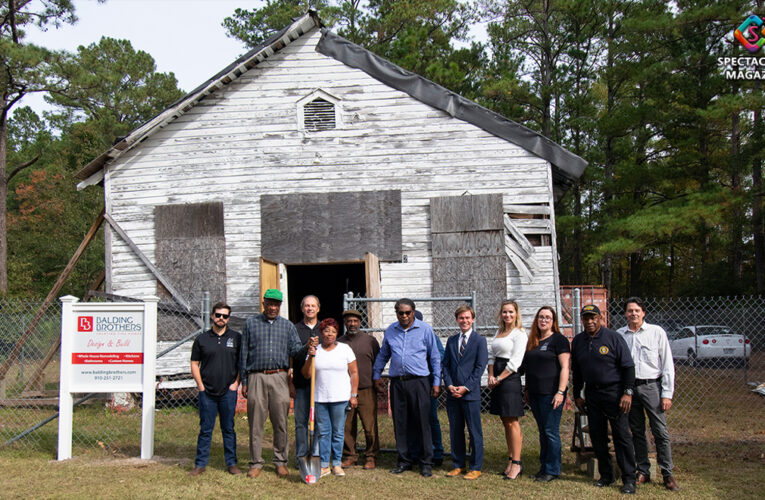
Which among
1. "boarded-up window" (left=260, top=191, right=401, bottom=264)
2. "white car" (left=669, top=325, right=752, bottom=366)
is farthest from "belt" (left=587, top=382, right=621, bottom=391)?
"white car" (left=669, top=325, right=752, bottom=366)

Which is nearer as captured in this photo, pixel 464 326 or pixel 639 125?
pixel 464 326

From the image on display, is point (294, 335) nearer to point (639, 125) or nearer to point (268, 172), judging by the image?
point (268, 172)

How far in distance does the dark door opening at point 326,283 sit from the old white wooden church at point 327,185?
3330 mm

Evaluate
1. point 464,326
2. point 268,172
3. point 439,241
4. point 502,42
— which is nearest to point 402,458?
point 464,326

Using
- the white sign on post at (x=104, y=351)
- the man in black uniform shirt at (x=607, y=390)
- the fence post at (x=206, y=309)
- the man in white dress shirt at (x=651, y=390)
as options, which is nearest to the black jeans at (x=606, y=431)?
the man in black uniform shirt at (x=607, y=390)

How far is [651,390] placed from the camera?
6047 millimetres

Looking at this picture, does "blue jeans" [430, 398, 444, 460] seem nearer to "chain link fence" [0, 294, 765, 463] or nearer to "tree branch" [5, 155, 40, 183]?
"chain link fence" [0, 294, 765, 463]

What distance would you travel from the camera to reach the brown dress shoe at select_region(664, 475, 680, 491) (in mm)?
5927

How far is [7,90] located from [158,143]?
43.0 ft

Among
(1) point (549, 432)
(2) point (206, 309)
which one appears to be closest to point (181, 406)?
(2) point (206, 309)

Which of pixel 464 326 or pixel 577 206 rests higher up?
pixel 577 206

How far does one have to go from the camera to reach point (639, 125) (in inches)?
937

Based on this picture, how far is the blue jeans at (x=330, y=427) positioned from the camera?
6406 mm

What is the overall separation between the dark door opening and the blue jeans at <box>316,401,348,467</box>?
7.83m
